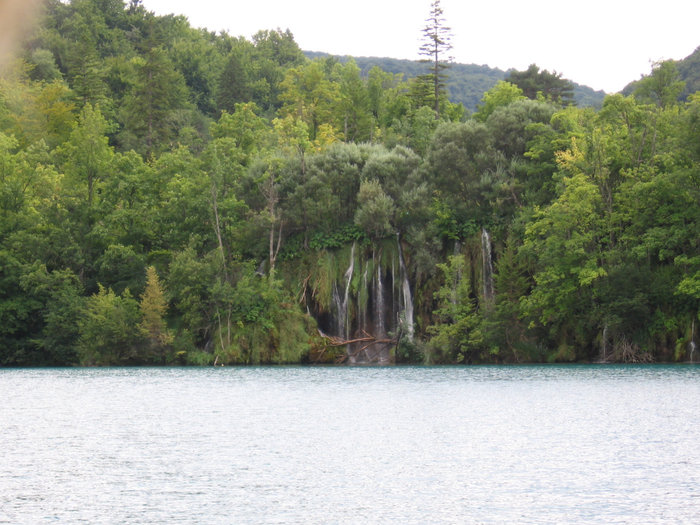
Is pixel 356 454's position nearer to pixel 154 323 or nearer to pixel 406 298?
pixel 406 298

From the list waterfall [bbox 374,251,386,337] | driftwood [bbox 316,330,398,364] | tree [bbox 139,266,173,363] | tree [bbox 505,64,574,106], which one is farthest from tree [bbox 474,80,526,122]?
tree [bbox 139,266,173,363]

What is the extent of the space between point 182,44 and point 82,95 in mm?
39279

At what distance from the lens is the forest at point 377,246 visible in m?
52.0

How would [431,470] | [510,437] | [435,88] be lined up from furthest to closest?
[435,88], [510,437], [431,470]

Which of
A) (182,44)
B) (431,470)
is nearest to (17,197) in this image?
(431,470)

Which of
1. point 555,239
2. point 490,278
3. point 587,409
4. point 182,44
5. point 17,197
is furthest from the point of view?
point 182,44

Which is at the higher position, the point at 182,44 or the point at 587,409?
the point at 182,44

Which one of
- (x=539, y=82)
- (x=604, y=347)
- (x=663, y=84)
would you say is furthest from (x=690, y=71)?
(x=604, y=347)

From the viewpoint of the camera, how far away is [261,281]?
194ft

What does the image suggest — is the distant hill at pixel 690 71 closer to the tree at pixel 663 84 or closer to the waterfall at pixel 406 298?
the tree at pixel 663 84

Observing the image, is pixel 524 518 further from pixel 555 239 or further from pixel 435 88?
pixel 435 88

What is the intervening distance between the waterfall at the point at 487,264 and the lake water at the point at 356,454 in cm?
2106

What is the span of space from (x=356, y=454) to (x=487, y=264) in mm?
40634

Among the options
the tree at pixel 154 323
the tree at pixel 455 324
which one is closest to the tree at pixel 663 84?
the tree at pixel 455 324
